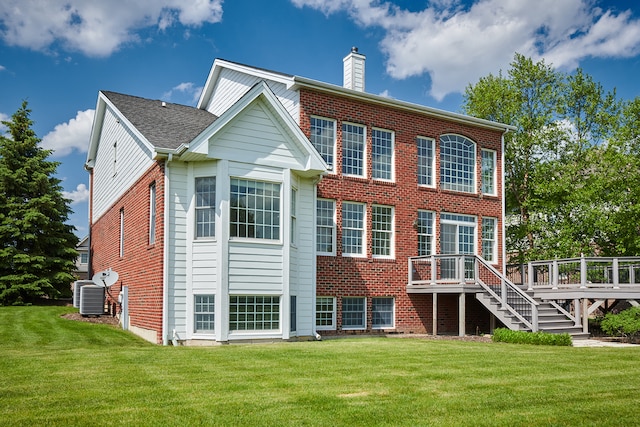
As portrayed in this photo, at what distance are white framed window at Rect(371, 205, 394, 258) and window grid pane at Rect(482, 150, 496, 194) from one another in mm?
4794

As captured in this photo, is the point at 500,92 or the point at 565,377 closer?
the point at 565,377

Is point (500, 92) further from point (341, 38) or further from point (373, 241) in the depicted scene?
point (373, 241)

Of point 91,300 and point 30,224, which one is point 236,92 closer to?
point 91,300

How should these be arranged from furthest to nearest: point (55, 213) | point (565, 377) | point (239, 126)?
point (55, 213) < point (239, 126) < point (565, 377)

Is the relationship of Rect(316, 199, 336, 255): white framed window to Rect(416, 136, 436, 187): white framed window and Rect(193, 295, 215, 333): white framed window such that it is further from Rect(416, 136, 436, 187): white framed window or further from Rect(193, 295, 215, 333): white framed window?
Rect(193, 295, 215, 333): white framed window

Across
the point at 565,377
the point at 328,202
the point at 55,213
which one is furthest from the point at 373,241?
the point at 55,213

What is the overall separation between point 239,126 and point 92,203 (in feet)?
49.3

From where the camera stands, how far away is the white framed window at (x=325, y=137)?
1955 centimetres

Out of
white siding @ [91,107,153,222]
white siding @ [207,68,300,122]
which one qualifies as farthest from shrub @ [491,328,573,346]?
white siding @ [91,107,153,222]

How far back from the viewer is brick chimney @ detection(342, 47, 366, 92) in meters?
22.7

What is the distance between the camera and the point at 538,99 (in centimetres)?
3150

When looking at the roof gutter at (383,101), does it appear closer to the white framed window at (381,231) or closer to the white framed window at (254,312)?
the white framed window at (381,231)

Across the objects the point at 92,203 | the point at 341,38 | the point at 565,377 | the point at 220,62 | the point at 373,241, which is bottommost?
the point at 565,377

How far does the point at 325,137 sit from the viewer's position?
1975cm
